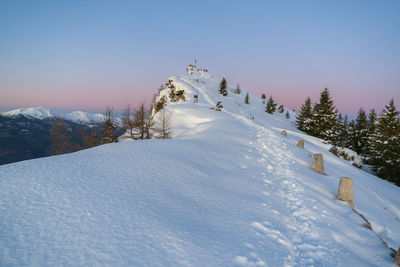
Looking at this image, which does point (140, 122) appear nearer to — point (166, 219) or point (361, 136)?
point (166, 219)

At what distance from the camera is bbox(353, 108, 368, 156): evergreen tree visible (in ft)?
113

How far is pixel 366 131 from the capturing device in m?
34.2

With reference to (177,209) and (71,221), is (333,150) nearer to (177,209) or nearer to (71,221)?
(177,209)

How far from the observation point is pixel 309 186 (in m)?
7.26

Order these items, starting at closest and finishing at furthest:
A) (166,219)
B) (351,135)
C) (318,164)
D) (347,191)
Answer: (166,219)
(347,191)
(318,164)
(351,135)

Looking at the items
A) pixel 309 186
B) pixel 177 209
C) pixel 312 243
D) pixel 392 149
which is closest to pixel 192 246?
pixel 177 209

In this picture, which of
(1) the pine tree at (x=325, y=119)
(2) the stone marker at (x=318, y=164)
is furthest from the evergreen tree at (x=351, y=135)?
(2) the stone marker at (x=318, y=164)

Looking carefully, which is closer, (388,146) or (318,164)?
(318,164)

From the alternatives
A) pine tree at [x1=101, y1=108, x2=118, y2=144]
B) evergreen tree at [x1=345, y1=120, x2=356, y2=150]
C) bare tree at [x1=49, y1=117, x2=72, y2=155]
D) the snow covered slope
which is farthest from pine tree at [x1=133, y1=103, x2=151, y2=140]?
evergreen tree at [x1=345, y1=120, x2=356, y2=150]

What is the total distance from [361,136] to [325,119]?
11.2 m

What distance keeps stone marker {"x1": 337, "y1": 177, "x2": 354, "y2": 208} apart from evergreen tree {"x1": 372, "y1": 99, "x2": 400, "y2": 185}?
23714mm

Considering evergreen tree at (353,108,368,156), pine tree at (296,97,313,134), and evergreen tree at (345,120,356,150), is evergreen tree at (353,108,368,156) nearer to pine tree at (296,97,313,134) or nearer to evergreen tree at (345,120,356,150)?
evergreen tree at (345,120,356,150)

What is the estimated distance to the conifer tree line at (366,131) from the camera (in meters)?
22.3

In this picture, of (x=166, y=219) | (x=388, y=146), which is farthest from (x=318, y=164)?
(x=388, y=146)
